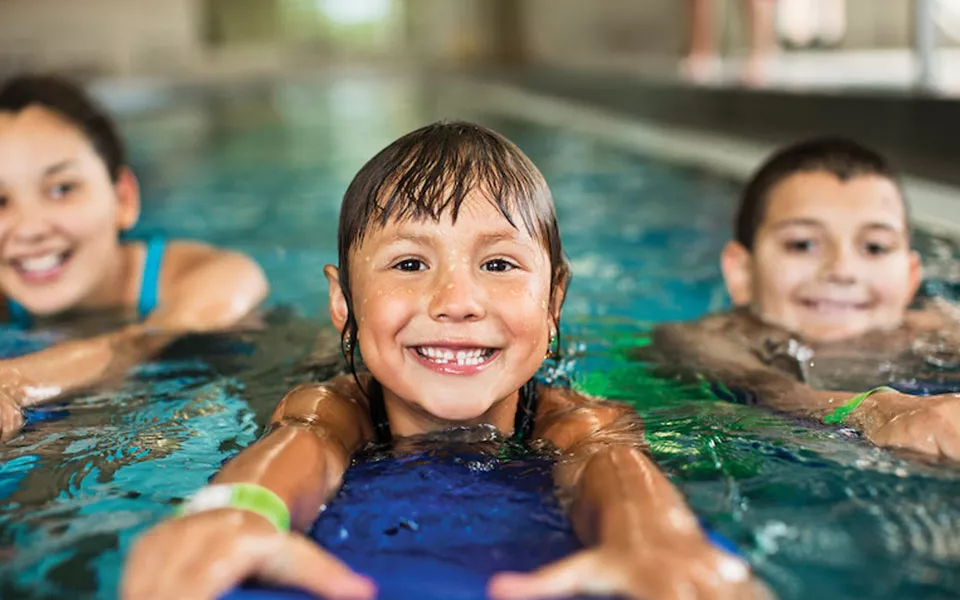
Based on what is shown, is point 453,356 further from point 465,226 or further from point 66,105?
point 66,105

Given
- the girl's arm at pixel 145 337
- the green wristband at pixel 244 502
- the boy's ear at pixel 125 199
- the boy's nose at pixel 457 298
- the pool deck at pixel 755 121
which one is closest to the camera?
the green wristband at pixel 244 502

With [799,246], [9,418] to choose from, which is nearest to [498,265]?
[9,418]

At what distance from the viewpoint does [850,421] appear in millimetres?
2197

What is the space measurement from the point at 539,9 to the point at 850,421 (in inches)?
874

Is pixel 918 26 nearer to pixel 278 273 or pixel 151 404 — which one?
pixel 278 273

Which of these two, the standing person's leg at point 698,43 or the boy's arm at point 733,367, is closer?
the boy's arm at point 733,367

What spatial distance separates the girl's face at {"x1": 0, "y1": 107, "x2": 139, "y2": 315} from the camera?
10.7ft

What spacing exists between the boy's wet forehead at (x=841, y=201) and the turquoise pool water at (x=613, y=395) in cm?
65

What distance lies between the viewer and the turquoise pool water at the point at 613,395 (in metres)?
1.62

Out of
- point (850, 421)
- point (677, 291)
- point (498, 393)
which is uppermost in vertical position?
point (498, 393)

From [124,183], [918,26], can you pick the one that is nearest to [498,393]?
[124,183]

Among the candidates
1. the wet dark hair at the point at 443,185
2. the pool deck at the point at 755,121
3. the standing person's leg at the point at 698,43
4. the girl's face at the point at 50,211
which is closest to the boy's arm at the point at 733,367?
the wet dark hair at the point at 443,185

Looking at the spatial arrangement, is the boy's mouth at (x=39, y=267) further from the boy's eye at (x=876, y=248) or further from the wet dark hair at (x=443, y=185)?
the boy's eye at (x=876, y=248)

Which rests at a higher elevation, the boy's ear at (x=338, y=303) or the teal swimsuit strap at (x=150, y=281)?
the boy's ear at (x=338, y=303)
